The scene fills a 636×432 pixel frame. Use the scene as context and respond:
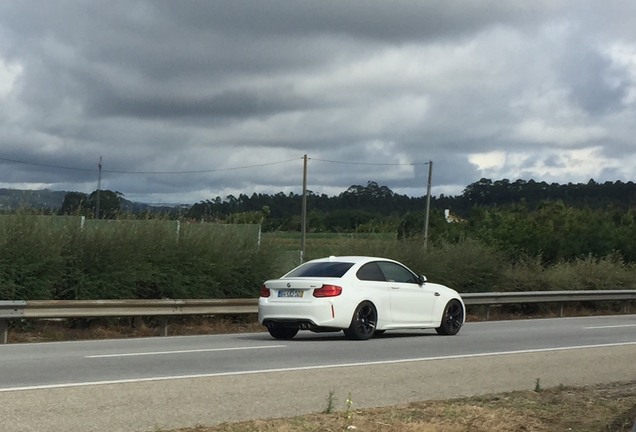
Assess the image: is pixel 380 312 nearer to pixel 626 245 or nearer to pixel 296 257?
pixel 296 257

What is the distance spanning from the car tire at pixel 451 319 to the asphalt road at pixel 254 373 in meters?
0.47

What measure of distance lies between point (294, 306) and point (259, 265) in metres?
7.12

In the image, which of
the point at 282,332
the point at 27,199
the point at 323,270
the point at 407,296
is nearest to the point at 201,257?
the point at 27,199

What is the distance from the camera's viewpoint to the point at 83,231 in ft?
65.8

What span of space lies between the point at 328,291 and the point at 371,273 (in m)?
1.31

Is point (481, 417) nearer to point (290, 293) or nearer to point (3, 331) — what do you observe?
point (290, 293)

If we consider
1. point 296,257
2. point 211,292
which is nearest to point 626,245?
point 296,257

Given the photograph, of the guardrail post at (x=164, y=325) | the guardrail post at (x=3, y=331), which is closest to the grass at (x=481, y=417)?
the guardrail post at (x=3, y=331)

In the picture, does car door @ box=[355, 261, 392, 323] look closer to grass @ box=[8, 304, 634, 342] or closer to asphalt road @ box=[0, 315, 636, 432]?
asphalt road @ box=[0, 315, 636, 432]

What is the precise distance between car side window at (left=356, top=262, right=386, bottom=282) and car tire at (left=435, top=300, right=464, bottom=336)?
1.97 metres

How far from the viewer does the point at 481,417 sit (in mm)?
8328

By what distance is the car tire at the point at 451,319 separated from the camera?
59.4 feet

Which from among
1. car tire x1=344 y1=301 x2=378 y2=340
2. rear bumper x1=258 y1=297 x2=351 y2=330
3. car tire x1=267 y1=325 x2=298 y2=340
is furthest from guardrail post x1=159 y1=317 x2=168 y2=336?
car tire x1=344 y1=301 x2=378 y2=340

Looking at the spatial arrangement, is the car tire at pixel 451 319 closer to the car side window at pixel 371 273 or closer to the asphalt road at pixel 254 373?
the asphalt road at pixel 254 373
